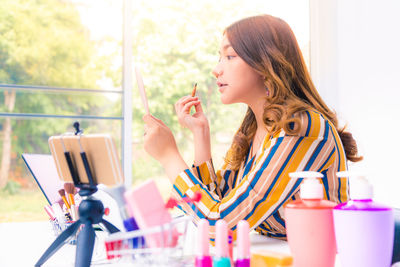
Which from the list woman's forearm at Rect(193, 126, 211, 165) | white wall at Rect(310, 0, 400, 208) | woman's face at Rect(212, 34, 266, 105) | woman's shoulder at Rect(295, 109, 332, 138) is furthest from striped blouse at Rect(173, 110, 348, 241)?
white wall at Rect(310, 0, 400, 208)

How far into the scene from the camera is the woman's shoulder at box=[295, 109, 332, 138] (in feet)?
2.66

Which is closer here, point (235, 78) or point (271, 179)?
point (271, 179)

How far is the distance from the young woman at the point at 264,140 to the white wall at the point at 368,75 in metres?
1.31

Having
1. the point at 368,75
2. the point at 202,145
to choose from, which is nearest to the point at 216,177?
the point at 202,145

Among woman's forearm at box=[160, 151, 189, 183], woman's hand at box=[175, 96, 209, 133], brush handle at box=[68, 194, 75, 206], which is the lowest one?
brush handle at box=[68, 194, 75, 206]

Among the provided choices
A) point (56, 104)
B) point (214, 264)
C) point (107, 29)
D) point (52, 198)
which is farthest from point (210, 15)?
point (214, 264)

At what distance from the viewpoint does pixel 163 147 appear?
2.78ft

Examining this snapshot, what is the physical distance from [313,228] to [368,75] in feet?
6.55

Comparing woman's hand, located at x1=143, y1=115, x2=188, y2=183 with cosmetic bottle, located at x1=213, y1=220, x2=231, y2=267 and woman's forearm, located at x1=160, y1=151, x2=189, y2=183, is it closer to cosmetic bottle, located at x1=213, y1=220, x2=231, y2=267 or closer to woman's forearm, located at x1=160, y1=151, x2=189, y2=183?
woman's forearm, located at x1=160, y1=151, x2=189, y2=183

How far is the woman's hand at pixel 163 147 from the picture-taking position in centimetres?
83

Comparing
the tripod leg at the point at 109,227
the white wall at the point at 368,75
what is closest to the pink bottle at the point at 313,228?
the tripod leg at the point at 109,227

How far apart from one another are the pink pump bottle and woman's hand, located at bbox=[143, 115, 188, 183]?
0.38m

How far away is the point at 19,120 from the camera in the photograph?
15.0 ft

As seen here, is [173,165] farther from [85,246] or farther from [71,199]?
[85,246]
